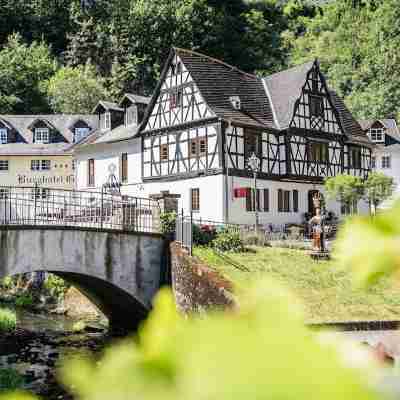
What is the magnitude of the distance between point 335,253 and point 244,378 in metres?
0.17

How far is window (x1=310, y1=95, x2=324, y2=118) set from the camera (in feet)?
115

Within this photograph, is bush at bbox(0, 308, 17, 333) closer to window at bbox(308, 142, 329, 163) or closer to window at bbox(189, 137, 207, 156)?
window at bbox(189, 137, 207, 156)

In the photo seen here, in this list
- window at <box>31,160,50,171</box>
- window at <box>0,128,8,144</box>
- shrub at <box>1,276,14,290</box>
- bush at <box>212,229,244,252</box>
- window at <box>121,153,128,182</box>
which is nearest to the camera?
bush at <box>212,229,244,252</box>

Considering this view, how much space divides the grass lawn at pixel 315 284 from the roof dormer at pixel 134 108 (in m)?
19.3

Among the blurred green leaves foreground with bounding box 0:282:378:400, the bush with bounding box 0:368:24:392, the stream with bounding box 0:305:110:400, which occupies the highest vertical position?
the blurred green leaves foreground with bounding box 0:282:378:400

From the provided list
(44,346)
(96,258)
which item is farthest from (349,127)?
(44,346)

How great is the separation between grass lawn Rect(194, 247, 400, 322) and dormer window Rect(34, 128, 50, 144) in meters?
27.6

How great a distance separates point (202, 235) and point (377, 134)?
33.1m

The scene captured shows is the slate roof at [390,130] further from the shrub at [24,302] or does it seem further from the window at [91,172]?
the shrub at [24,302]

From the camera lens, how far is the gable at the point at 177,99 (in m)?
32.1

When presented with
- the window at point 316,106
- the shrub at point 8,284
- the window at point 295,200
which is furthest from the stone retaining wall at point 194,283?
the window at point 316,106

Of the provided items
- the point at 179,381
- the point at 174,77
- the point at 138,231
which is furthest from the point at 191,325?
the point at 174,77

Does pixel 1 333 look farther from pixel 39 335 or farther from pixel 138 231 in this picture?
pixel 138 231

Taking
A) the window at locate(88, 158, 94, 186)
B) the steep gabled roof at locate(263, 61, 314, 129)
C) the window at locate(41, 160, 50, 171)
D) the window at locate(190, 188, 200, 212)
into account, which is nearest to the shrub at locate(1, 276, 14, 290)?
the window at locate(190, 188, 200, 212)
